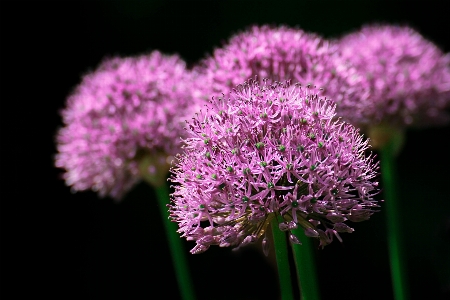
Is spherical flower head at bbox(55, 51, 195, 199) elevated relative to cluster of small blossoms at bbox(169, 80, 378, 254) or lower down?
elevated

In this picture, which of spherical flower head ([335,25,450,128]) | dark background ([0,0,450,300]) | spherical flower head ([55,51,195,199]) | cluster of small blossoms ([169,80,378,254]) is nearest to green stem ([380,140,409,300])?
spherical flower head ([335,25,450,128])

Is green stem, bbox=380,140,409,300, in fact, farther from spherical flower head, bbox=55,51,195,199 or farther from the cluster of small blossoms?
spherical flower head, bbox=55,51,195,199

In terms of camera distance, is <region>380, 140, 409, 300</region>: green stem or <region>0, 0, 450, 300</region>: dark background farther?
<region>0, 0, 450, 300</region>: dark background

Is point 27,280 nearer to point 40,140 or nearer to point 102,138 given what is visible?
point 40,140

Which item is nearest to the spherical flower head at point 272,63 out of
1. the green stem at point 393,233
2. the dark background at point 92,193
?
the green stem at point 393,233

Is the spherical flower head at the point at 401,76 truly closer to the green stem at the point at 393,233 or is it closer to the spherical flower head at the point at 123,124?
the green stem at the point at 393,233

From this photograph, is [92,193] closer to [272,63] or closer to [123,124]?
[123,124]
